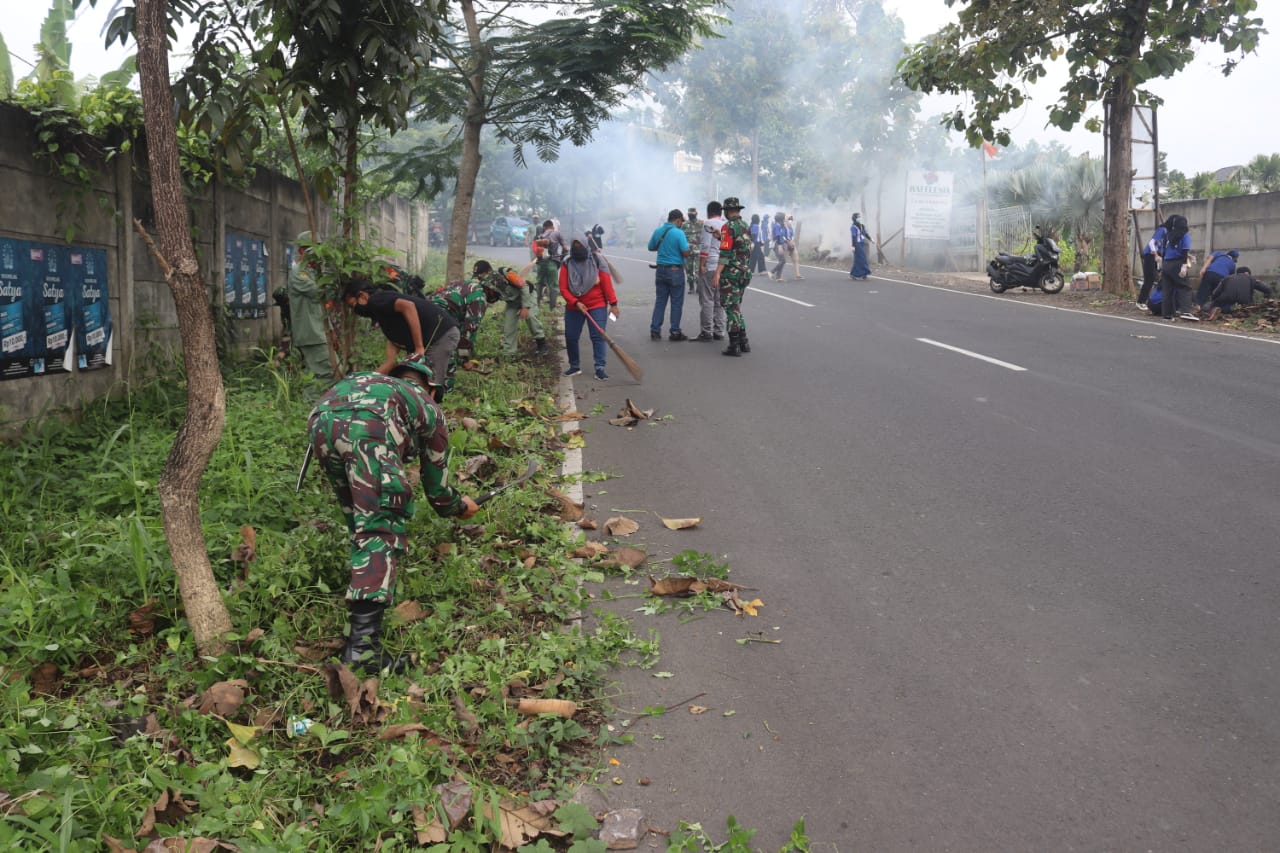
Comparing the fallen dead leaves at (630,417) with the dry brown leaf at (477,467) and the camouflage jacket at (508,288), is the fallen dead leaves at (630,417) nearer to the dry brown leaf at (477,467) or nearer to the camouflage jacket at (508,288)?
the dry brown leaf at (477,467)

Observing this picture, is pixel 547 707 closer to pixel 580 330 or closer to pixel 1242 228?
pixel 580 330

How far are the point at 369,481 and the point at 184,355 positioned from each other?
83cm

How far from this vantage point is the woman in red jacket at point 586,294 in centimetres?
1084

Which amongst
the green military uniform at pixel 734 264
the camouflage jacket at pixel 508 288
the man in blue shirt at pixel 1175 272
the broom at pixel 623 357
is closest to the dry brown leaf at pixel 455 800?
the broom at pixel 623 357

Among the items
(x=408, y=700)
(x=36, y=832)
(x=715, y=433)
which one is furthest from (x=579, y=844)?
(x=715, y=433)

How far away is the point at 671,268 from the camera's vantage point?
13.5 m

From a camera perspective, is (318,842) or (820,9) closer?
(318,842)

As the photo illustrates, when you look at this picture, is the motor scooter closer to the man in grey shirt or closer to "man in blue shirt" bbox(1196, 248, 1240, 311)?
"man in blue shirt" bbox(1196, 248, 1240, 311)

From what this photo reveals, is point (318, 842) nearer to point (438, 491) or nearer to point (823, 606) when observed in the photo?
point (438, 491)

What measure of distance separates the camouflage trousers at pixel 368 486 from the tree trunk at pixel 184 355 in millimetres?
420

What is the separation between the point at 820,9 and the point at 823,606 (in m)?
48.1

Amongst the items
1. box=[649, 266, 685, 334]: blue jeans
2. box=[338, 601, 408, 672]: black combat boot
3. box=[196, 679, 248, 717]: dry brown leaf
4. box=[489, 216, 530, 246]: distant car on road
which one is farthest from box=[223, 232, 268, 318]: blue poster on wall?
box=[489, 216, 530, 246]: distant car on road

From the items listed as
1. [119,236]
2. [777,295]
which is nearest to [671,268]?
[119,236]

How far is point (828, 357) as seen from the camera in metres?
11.9
